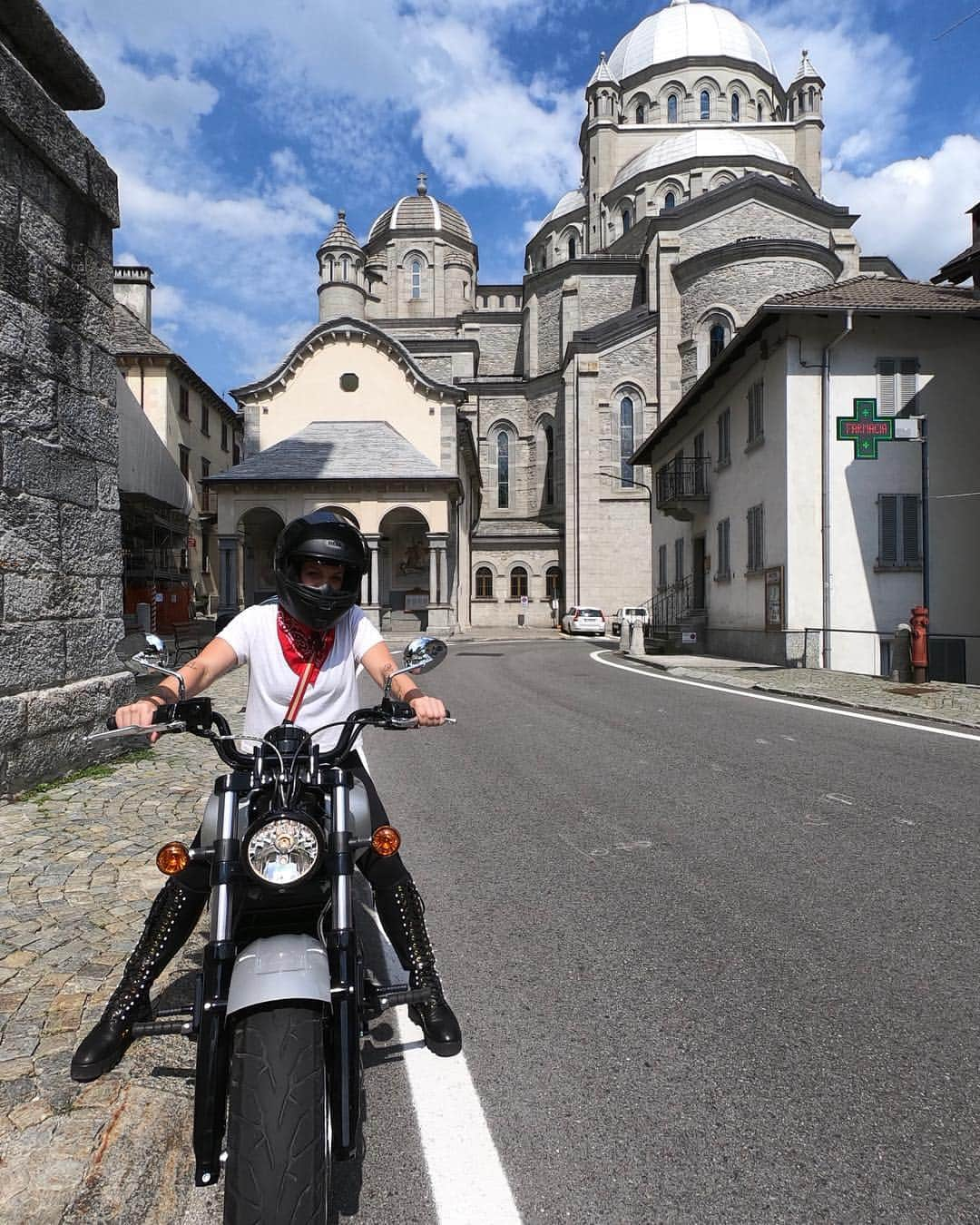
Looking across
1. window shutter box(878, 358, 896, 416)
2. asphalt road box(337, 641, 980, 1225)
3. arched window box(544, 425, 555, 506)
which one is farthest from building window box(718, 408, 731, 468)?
arched window box(544, 425, 555, 506)

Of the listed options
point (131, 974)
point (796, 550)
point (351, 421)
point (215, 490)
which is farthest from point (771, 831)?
point (351, 421)

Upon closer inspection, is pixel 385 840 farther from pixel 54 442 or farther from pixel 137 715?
pixel 54 442

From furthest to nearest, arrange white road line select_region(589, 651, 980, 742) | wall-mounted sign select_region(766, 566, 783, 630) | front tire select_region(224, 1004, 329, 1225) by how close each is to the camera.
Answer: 1. wall-mounted sign select_region(766, 566, 783, 630)
2. white road line select_region(589, 651, 980, 742)
3. front tire select_region(224, 1004, 329, 1225)

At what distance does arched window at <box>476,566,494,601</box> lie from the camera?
1893 inches

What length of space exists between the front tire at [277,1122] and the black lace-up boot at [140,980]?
0.68 m

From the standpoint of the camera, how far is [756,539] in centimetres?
1980

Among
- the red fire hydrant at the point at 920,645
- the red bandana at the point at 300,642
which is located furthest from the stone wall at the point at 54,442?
the red fire hydrant at the point at 920,645

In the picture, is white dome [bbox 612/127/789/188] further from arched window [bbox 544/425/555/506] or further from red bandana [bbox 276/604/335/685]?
red bandana [bbox 276/604/335/685]

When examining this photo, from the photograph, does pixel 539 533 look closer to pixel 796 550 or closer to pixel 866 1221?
pixel 796 550

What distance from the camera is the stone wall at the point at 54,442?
18.6 ft

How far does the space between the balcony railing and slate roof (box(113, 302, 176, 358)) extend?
21007 mm

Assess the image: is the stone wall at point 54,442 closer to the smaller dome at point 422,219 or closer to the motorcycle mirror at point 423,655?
the motorcycle mirror at point 423,655

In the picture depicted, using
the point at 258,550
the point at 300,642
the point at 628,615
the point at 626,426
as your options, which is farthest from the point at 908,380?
the point at 626,426

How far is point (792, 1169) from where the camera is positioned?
6.87 feet
